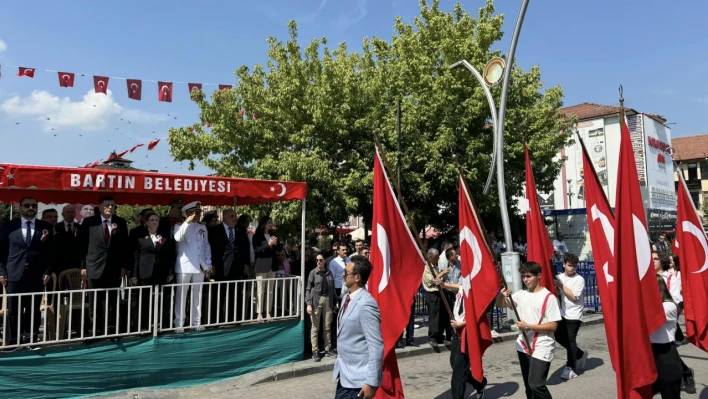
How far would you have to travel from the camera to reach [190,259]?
770 cm

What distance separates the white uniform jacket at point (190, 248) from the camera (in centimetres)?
757

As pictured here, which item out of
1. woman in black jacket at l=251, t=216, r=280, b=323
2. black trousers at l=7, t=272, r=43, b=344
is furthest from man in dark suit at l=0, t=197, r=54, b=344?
woman in black jacket at l=251, t=216, r=280, b=323

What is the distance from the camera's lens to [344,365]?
4.07 meters

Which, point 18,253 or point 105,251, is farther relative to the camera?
point 105,251

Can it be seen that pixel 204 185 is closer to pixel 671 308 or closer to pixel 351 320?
pixel 351 320

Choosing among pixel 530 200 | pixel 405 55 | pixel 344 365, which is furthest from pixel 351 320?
pixel 405 55

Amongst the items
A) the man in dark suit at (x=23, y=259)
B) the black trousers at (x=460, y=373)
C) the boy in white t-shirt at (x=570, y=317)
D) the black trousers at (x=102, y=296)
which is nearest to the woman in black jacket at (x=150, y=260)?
the black trousers at (x=102, y=296)

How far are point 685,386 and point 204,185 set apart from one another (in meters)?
6.54

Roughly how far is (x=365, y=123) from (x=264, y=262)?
10.7 meters

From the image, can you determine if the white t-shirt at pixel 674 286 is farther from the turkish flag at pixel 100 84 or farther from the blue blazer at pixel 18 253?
the turkish flag at pixel 100 84

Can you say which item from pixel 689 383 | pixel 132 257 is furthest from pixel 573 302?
pixel 132 257

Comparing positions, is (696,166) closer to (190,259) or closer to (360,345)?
(190,259)

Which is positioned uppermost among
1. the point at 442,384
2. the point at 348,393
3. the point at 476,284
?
the point at 476,284

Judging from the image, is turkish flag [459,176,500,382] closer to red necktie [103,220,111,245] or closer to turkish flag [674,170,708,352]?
turkish flag [674,170,708,352]
